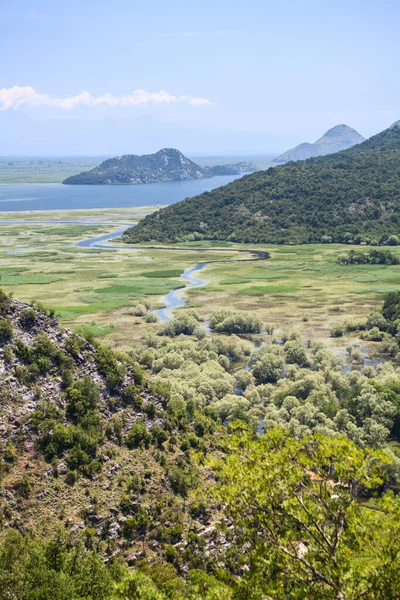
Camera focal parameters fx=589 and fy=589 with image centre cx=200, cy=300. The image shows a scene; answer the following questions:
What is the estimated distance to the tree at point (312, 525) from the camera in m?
15.4

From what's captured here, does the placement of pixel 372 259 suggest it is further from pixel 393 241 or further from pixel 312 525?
pixel 312 525

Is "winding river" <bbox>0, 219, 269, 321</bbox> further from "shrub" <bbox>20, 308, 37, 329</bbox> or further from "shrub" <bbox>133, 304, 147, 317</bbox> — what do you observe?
"shrub" <bbox>20, 308, 37, 329</bbox>

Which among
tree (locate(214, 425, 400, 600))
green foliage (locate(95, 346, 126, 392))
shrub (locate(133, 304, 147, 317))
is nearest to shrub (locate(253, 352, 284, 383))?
green foliage (locate(95, 346, 126, 392))

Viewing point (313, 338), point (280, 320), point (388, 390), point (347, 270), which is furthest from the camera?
point (347, 270)

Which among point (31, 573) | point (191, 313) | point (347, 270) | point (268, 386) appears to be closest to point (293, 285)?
point (347, 270)

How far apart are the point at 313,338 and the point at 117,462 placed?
51.9 meters

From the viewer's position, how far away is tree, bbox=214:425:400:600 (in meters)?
15.4

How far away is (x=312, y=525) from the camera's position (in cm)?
1692

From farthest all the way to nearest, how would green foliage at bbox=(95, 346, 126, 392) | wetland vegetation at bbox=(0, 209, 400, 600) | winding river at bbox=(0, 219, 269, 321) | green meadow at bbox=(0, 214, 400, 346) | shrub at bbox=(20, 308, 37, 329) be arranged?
winding river at bbox=(0, 219, 269, 321)
green meadow at bbox=(0, 214, 400, 346)
green foliage at bbox=(95, 346, 126, 392)
shrub at bbox=(20, 308, 37, 329)
wetland vegetation at bbox=(0, 209, 400, 600)

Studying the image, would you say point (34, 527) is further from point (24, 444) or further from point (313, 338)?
point (313, 338)

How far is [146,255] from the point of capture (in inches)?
6250

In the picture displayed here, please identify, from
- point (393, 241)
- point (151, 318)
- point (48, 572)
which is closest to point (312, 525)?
point (48, 572)

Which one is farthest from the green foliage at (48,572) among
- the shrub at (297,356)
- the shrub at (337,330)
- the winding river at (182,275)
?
the winding river at (182,275)

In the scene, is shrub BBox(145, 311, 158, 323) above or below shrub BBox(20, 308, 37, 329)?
below
